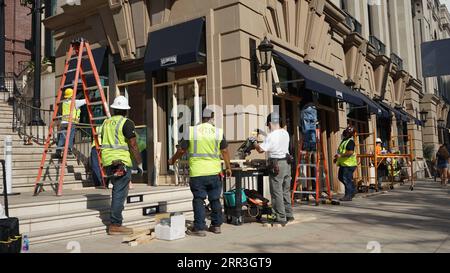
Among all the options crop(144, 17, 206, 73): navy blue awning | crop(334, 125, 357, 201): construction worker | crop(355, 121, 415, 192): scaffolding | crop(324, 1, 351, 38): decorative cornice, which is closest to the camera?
crop(144, 17, 206, 73): navy blue awning

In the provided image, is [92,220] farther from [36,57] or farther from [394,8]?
[394,8]

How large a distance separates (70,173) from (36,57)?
21.1 feet

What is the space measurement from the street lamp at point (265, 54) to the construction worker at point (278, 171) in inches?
101

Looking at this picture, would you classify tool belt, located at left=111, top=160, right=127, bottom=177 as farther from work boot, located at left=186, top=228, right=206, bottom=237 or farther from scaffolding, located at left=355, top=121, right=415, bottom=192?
scaffolding, located at left=355, top=121, right=415, bottom=192

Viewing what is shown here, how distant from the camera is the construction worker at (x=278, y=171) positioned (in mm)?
7270

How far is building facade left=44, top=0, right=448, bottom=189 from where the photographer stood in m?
9.79

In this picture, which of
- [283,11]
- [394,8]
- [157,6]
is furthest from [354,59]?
[394,8]

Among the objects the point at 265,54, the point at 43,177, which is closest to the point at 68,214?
the point at 43,177

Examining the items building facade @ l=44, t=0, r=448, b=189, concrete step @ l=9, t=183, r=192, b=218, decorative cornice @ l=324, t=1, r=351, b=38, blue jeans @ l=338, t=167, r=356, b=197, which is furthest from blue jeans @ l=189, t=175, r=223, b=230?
decorative cornice @ l=324, t=1, r=351, b=38

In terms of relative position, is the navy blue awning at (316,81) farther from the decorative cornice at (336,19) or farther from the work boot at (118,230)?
the work boot at (118,230)

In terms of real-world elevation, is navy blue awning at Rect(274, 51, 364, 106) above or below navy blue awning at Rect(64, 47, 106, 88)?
below

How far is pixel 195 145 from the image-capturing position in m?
6.54

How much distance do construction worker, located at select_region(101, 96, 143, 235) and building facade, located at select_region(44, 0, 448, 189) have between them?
3551 millimetres

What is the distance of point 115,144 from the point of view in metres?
6.49
